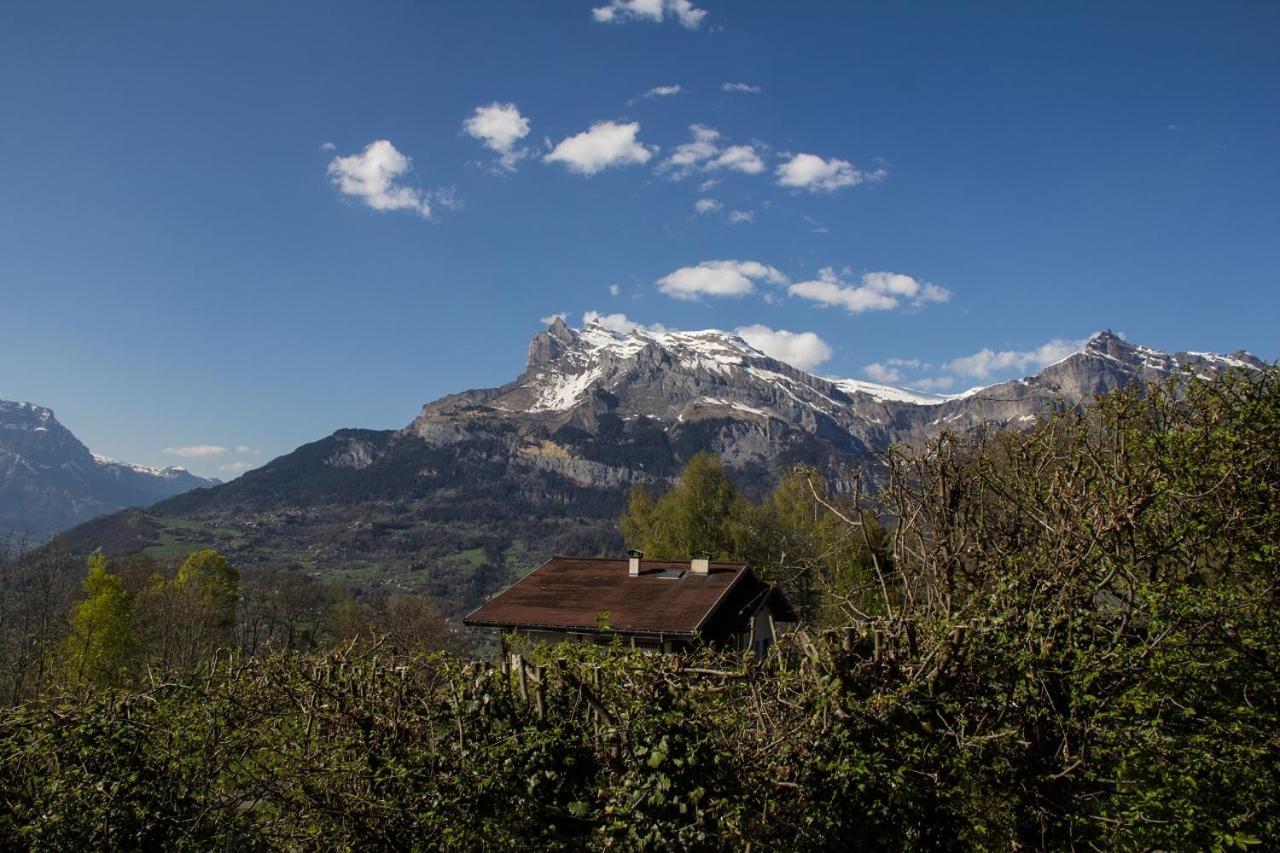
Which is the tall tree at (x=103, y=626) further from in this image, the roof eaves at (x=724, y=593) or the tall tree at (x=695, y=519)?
the roof eaves at (x=724, y=593)

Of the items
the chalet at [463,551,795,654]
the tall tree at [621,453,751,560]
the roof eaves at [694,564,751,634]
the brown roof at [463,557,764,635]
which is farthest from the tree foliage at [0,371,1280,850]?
the tall tree at [621,453,751,560]

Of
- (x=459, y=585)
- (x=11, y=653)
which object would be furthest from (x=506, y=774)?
(x=459, y=585)

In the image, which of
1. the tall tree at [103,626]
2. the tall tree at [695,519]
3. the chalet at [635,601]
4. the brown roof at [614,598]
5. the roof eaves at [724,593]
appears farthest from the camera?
the tall tree at [695,519]

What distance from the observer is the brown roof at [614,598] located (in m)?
21.9

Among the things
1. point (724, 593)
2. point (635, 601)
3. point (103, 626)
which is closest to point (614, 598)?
point (635, 601)

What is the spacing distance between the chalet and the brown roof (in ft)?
0.09

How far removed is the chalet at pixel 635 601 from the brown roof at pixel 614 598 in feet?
0.09

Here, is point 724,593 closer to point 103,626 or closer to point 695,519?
point 695,519

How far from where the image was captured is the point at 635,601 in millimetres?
23531

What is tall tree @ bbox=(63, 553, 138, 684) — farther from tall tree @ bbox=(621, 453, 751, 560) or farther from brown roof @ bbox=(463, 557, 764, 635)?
tall tree @ bbox=(621, 453, 751, 560)

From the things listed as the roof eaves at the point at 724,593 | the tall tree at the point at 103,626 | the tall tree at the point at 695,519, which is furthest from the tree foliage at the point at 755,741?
the tall tree at the point at 695,519

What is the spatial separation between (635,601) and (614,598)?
784 mm

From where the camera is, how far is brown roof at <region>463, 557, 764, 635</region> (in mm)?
21922

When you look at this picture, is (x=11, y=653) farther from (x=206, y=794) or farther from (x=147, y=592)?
(x=206, y=794)
